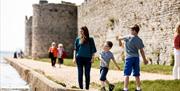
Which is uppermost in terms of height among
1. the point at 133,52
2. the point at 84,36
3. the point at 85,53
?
the point at 84,36

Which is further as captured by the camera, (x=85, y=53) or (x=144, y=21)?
(x=144, y=21)

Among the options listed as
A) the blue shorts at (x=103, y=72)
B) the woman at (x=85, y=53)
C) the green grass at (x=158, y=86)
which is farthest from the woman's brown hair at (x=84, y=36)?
the green grass at (x=158, y=86)

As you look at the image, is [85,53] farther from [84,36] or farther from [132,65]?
[132,65]

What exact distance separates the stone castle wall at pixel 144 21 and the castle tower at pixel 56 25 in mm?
9258

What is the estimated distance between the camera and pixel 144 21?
26.7m

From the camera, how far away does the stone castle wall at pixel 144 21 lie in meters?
23.5

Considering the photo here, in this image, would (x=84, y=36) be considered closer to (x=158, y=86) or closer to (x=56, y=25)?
(x=158, y=86)

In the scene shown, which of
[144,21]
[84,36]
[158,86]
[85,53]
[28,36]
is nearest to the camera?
[158,86]

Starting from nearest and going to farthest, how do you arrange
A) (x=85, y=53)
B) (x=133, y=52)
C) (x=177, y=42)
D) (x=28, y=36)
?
(x=133, y=52)
(x=85, y=53)
(x=177, y=42)
(x=28, y=36)

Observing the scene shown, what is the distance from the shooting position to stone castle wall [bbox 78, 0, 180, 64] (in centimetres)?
2351

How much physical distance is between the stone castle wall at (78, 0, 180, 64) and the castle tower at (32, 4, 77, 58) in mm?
9258

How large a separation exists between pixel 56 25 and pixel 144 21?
22.8m

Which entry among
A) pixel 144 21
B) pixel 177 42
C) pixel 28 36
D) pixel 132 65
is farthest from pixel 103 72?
pixel 28 36

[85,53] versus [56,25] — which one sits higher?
[85,53]
